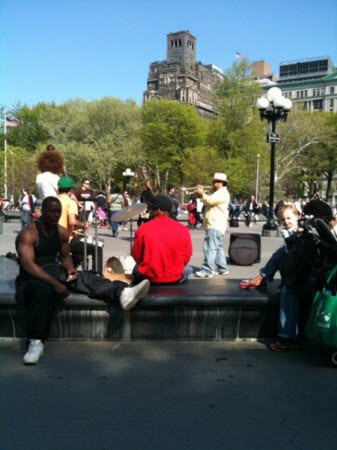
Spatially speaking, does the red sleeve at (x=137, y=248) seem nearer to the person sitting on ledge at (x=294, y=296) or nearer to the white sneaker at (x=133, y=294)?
the white sneaker at (x=133, y=294)

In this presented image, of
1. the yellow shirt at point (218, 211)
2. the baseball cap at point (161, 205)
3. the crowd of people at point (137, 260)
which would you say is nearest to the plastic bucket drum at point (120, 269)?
the crowd of people at point (137, 260)

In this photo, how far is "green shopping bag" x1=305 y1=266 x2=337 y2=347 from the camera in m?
4.17

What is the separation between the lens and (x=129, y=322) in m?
5.04

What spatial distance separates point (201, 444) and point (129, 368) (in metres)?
1.45

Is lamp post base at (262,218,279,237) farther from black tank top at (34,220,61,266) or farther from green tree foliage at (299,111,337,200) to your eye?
green tree foliage at (299,111,337,200)

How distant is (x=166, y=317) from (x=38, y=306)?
1319 millimetres

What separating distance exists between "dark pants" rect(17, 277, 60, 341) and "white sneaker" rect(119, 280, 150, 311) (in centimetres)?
69

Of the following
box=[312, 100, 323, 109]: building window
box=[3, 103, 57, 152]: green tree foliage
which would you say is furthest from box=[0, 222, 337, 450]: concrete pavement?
box=[312, 100, 323, 109]: building window

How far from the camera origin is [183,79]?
128 meters

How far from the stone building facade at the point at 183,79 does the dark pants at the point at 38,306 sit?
11963 centimetres

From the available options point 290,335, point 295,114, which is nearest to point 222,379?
point 290,335

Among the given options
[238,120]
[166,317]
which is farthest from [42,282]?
[238,120]

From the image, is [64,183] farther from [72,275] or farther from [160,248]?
[160,248]

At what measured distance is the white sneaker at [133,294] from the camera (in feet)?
15.2
